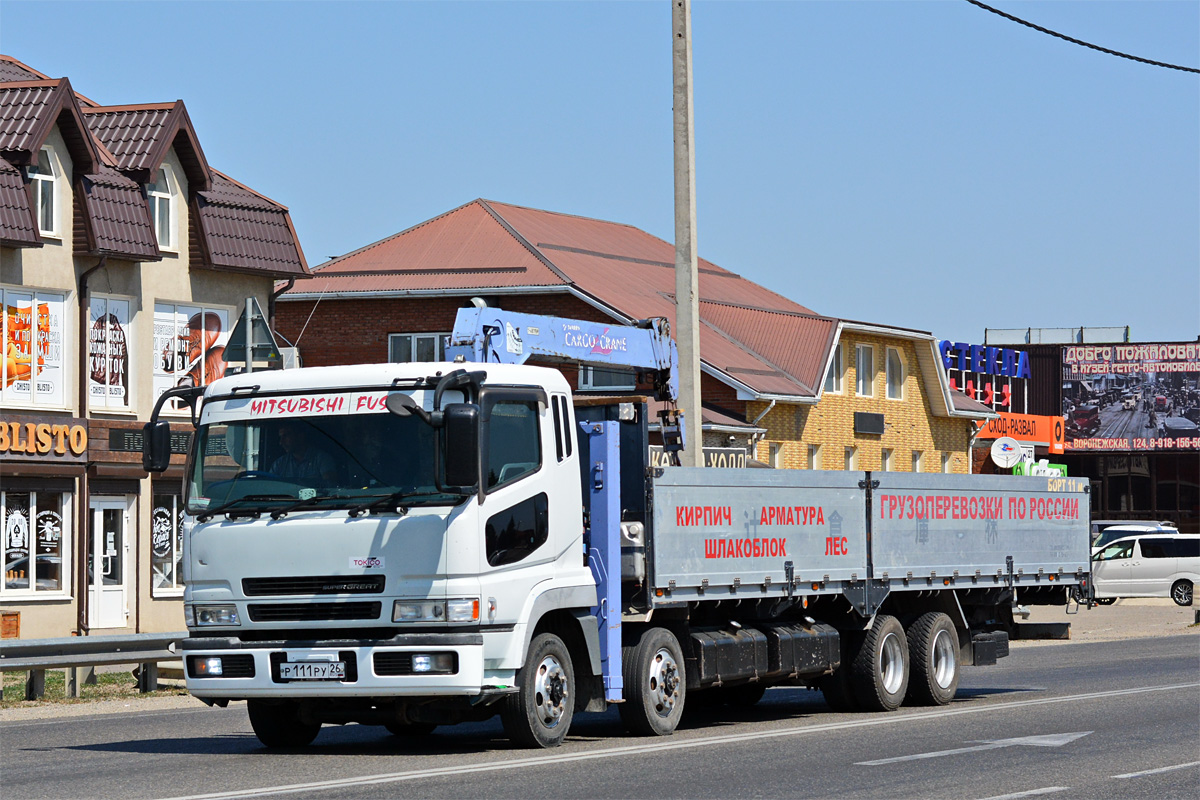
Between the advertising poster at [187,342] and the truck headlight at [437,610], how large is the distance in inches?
845

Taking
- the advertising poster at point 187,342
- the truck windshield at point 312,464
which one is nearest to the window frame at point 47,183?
A: the advertising poster at point 187,342

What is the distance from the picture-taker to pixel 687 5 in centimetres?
2092

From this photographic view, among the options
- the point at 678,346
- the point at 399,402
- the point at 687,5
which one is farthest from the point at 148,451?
the point at 687,5

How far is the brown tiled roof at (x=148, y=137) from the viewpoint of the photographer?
32312 mm

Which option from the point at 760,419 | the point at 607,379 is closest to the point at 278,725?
the point at 607,379

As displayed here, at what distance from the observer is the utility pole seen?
19.2 m

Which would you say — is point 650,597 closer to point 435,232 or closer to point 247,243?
point 247,243

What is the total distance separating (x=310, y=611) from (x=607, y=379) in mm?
6092

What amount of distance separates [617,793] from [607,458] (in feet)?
11.2

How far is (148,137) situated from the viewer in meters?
32.8

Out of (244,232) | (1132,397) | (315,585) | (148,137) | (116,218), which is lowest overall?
(315,585)

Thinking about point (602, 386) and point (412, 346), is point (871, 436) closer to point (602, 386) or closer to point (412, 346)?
point (412, 346)

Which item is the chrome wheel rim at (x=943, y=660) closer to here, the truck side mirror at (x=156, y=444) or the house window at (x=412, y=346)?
the truck side mirror at (x=156, y=444)

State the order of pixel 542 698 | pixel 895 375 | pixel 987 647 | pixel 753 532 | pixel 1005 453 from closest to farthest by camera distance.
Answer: pixel 542 698
pixel 753 532
pixel 987 647
pixel 1005 453
pixel 895 375
